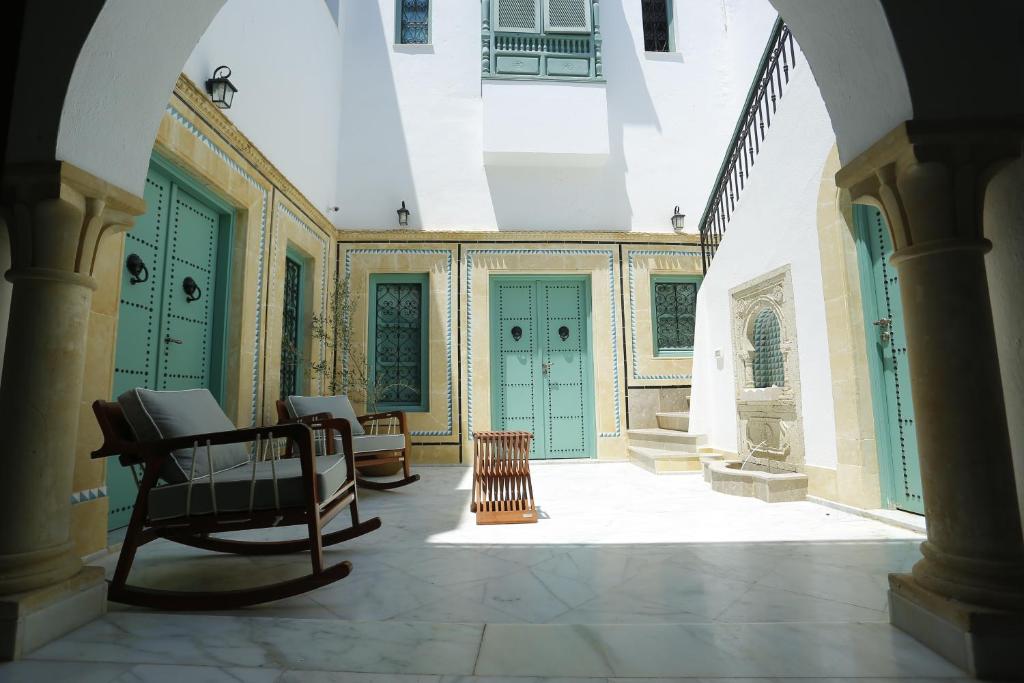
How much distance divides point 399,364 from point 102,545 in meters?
4.07

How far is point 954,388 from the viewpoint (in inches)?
Answer: 60.2

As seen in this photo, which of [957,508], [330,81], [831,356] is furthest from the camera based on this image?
[330,81]

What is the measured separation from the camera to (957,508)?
1.50m

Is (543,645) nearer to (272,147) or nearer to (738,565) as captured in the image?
(738,565)

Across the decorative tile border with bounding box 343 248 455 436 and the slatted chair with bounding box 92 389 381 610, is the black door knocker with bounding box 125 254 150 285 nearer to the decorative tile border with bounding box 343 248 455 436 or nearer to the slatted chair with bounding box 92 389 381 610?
the slatted chair with bounding box 92 389 381 610

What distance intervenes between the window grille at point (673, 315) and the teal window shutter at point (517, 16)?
3.69 meters

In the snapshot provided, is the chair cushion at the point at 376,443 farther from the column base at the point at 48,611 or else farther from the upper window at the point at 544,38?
the upper window at the point at 544,38

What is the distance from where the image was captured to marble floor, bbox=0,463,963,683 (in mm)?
1426

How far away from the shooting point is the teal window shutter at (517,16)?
6742mm

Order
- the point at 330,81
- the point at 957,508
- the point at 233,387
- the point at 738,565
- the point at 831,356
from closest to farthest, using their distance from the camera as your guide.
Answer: the point at 957,508
the point at 738,565
the point at 831,356
the point at 233,387
the point at 330,81

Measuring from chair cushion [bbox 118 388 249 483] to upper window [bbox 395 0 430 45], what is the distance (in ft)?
21.0

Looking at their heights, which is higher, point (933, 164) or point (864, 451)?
point (933, 164)

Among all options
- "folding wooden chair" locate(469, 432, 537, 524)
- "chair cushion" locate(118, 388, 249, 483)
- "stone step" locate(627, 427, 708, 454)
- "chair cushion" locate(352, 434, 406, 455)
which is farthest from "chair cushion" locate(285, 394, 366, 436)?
"stone step" locate(627, 427, 708, 454)

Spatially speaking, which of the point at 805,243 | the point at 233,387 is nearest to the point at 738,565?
the point at 805,243
